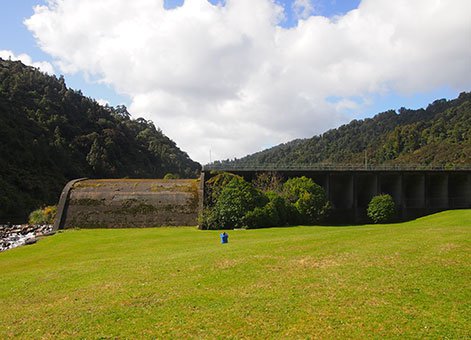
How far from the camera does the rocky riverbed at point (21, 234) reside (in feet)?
105

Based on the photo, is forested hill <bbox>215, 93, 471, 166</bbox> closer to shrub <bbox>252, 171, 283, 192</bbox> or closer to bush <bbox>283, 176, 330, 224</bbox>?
shrub <bbox>252, 171, 283, 192</bbox>

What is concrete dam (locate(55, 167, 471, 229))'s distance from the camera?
39.4 meters

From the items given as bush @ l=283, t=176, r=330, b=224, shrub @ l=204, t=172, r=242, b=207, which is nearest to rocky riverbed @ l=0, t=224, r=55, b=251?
shrub @ l=204, t=172, r=242, b=207

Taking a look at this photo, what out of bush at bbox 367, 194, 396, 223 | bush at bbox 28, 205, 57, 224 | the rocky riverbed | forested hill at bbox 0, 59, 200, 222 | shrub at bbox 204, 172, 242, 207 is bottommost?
the rocky riverbed

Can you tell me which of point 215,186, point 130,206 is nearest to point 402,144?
point 215,186

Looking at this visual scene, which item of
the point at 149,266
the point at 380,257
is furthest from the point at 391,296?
the point at 149,266

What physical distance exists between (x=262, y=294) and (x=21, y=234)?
33.6m

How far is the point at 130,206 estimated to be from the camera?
131ft

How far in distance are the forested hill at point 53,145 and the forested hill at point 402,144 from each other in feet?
106

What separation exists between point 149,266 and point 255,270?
15.5ft

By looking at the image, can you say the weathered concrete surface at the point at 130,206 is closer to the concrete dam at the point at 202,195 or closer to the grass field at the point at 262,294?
the concrete dam at the point at 202,195

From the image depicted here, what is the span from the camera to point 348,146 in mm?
164625

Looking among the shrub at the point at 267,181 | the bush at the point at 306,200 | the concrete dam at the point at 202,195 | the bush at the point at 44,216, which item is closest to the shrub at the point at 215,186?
the concrete dam at the point at 202,195

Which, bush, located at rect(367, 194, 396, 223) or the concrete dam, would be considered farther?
bush, located at rect(367, 194, 396, 223)
